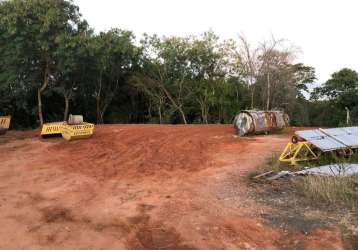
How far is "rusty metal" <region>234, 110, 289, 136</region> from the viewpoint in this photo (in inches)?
442

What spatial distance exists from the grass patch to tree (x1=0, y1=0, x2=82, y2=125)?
36.5 ft

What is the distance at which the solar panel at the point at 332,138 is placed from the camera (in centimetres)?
678

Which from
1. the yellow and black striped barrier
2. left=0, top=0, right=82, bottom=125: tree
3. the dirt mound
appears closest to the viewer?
the dirt mound

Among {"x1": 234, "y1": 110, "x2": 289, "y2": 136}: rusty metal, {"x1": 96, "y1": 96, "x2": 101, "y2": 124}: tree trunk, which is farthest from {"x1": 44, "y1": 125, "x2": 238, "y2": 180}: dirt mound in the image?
{"x1": 96, "y1": 96, "x2": 101, "y2": 124}: tree trunk

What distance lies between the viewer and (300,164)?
702cm

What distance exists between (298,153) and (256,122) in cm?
404

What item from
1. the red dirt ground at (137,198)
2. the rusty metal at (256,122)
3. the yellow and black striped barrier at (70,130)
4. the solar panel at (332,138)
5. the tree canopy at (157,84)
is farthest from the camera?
the tree canopy at (157,84)

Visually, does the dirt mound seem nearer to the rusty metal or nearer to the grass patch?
the rusty metal

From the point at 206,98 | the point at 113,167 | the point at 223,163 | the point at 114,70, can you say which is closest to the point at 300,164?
the point at 223,163

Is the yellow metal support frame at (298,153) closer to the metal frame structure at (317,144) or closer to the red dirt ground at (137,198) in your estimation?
the metal frame structure at (317,144)

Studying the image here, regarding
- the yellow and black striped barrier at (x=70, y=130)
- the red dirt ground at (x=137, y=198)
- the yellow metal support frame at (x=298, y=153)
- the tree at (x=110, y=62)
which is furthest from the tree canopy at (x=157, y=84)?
the yellow metal support frame at (x=298, y=153)

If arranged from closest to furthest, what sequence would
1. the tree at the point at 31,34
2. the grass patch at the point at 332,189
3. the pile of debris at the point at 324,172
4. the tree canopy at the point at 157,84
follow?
1. the grass patch at the point at 332,189
2. the pile of debris at the point at 324,172
3. the tree at the point at 31,34
4. the tree canopy at the point at 157,84

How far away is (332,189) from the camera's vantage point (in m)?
5.12

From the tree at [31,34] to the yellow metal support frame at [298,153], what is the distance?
385 inches
